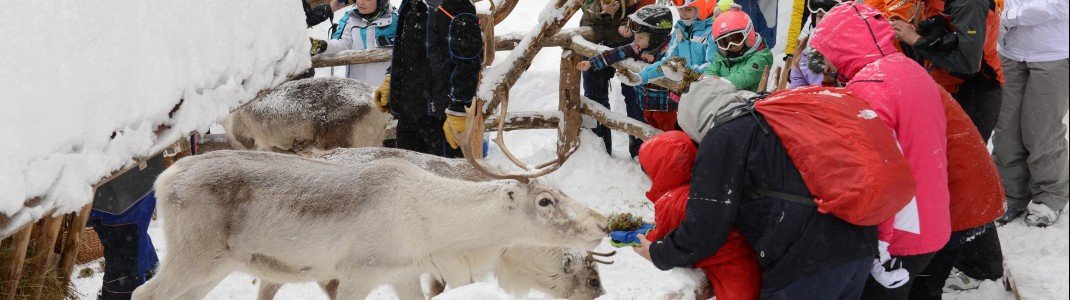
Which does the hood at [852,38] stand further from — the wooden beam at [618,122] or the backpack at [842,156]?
the wooden beam at [618,122]

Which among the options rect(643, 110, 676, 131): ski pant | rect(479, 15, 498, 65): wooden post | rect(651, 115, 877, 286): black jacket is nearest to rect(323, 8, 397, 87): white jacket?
rect(479, 15, 498, 65): wooden post

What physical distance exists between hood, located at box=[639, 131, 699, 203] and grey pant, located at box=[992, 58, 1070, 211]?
3.76 meters

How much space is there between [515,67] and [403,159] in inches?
83.0

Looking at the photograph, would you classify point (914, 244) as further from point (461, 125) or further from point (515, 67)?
point (515, 67)

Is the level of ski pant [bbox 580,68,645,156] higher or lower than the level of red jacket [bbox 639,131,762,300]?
lower

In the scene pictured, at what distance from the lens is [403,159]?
5.39 metres

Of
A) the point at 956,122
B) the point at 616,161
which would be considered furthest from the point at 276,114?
the point at 956,122

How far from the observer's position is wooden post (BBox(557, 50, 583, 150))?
7.92 m

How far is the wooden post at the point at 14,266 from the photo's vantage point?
12.9 ft

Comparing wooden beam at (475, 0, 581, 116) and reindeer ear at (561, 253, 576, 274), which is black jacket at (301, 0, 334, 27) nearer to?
wooden beam at (475, 0, 581, 116)

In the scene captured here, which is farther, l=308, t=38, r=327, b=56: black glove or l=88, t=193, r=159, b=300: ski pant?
l=308, t=38, r=327, b=56: black glove

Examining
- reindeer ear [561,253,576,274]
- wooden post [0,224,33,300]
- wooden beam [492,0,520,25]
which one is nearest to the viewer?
wooden post [0,224,33,300]

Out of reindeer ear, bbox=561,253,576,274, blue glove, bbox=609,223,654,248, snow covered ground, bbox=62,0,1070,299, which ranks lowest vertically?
snow covered ground, bbox=62,0,1070,299

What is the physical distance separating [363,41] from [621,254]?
3.50m
